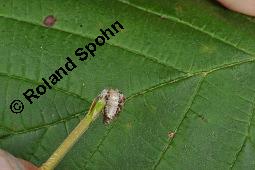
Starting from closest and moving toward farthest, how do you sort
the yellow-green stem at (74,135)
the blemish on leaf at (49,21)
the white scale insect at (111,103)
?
the yellow-green stem at (74,135), the white scale insect at (111,103), the blemish on leaf at (49,21)

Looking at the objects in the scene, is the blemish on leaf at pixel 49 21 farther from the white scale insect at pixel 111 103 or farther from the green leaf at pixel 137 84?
the white scale insect at pixel 111 103

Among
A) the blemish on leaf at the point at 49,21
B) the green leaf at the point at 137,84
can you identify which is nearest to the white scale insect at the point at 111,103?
the green leaf at the point at 137,84

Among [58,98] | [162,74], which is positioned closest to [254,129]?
[162,74]

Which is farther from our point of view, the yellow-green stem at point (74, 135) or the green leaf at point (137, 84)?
the green leaf at point (137, 84)

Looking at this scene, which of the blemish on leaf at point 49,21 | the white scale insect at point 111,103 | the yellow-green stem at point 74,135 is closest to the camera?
the yellow-green stem at point 74,135

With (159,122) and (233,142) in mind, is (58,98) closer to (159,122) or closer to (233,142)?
(159,122)

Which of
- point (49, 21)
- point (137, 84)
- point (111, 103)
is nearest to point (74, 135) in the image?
point (111, 103)

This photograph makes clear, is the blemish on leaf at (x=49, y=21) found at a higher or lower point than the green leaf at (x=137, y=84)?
higher
